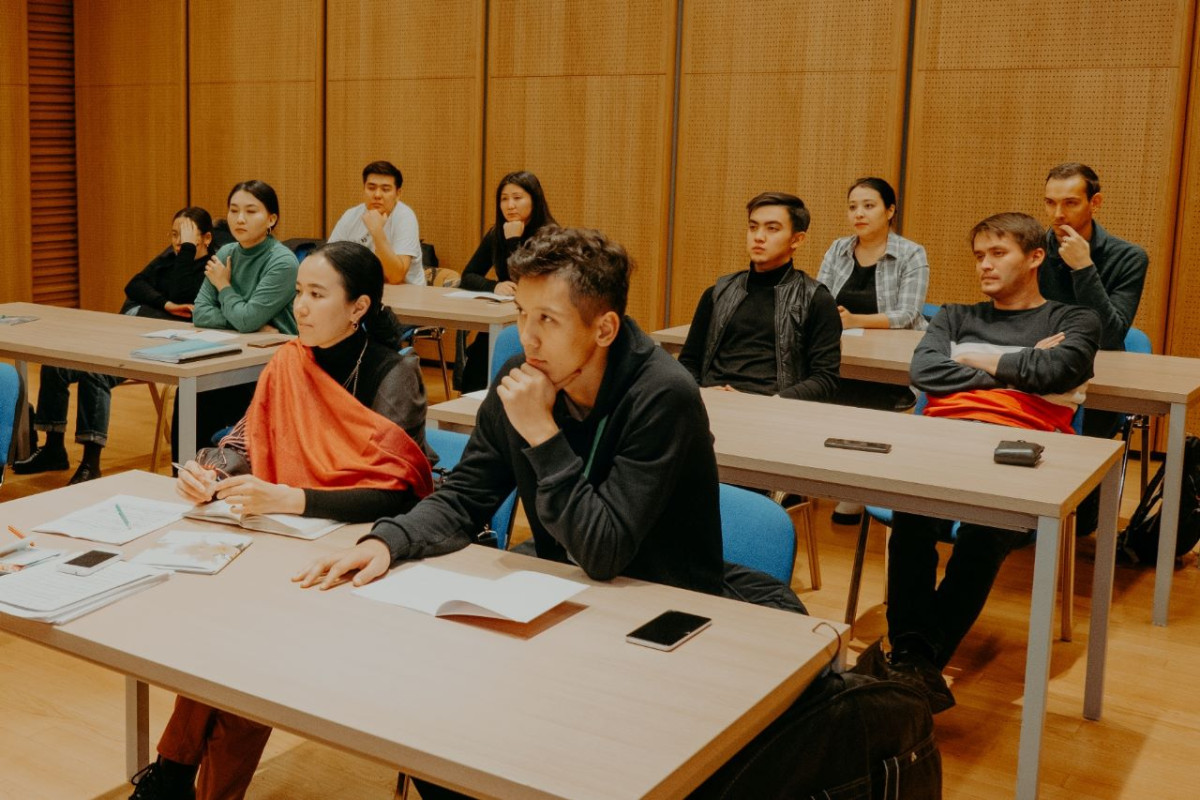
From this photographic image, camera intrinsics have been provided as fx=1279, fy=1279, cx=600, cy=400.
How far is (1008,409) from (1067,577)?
0.58 meters

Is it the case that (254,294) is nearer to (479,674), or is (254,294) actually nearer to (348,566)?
(348,566)

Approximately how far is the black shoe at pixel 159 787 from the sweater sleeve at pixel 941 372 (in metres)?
2.30

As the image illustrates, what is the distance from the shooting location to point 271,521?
239cm

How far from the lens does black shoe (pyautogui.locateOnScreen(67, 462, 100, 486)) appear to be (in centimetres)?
523

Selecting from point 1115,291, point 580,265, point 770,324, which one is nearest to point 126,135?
point 770,324

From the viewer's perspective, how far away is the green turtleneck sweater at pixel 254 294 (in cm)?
473

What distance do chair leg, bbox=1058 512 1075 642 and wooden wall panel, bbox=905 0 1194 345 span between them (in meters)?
2.48

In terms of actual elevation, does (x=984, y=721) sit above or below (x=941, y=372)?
below

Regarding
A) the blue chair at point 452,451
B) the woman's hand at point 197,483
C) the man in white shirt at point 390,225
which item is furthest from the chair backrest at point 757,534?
the man in white shirt at point 390,225

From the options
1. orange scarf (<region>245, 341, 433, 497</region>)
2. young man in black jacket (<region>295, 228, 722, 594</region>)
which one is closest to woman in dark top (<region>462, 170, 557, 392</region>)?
orange scarf (<region>245, 341, 433, 497</region>)

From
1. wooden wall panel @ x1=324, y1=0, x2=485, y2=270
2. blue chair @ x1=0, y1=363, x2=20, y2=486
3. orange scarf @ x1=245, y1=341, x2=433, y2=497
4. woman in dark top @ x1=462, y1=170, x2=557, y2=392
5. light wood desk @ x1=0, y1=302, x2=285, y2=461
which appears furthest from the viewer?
wooden wall panel @ x1=324, y1=0, x2=485, y2=270

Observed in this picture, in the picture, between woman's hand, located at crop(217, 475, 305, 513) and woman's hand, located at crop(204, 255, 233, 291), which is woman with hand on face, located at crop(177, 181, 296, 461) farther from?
woman's hand, located at crop(217, 475, 305, 513)

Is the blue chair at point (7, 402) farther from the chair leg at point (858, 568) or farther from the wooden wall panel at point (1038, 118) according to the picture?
the wooden wall panel at point (1038, 118)

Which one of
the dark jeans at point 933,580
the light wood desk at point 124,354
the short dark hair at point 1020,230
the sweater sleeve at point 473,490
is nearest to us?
the sweater sleeve at point 473,490
